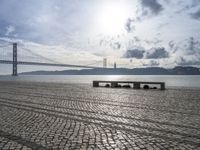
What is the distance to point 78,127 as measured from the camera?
270 inches

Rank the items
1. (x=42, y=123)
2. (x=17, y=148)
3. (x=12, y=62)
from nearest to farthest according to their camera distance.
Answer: (x=17, y=148), (x=42, y=123), (x=12, y=62)

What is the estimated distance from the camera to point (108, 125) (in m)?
7.09

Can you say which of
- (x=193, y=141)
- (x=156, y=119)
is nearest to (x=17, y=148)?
(x=193, y=141)

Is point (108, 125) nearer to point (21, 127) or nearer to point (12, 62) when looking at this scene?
point (21, 127)

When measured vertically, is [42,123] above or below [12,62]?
below

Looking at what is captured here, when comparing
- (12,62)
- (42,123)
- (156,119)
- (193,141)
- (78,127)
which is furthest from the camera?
(12,62)

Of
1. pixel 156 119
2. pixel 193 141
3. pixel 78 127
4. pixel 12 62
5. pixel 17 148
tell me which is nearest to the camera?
pixel 17 148

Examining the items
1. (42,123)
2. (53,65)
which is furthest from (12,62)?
(42,123)

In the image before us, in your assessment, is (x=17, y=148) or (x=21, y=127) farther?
(x=21, y=127)

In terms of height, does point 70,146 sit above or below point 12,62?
below

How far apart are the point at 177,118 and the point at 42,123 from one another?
418cm

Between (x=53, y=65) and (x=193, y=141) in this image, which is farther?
(x=53, y=65)

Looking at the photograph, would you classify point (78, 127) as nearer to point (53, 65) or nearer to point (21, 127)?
point (21, 127)

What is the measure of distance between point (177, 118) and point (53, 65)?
72.6 m
